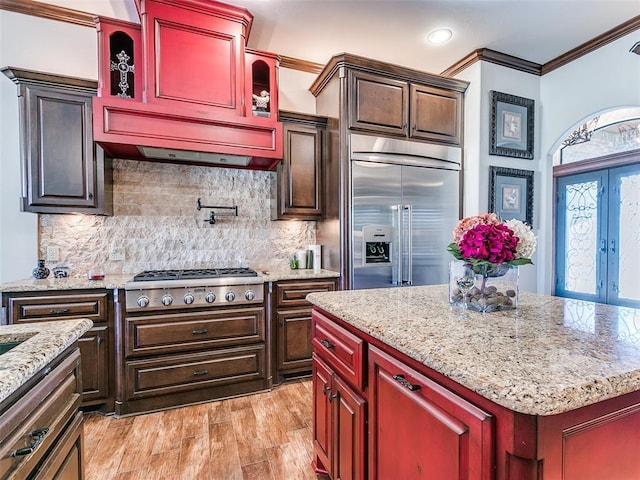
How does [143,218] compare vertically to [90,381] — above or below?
above

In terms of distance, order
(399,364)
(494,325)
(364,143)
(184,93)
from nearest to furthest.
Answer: (399,364) < (494,325) < (184,93) < (364,143)

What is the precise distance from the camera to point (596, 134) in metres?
4.73

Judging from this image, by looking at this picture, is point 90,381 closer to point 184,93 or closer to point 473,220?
point 184,93

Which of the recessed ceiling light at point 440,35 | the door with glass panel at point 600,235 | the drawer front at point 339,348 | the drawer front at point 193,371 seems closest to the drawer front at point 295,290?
the drawer front at point 193,371

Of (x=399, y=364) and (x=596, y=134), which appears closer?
(x=399, y=364)

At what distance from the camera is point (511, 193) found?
3.25 metres

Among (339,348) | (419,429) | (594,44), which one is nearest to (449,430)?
(419,429)

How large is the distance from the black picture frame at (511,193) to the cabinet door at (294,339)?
2.17m

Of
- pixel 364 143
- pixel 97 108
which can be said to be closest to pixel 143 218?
pixel 97 108

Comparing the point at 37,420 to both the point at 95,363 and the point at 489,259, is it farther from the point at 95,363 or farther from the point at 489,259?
the point at 95,363

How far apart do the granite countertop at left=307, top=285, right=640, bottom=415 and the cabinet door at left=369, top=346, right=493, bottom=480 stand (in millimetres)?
79

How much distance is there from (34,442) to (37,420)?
5cm

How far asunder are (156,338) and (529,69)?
4386 mm

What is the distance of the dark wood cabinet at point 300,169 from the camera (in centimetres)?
295
